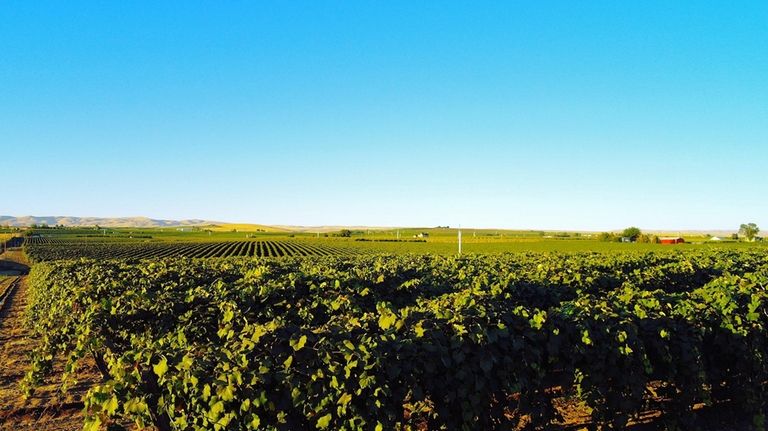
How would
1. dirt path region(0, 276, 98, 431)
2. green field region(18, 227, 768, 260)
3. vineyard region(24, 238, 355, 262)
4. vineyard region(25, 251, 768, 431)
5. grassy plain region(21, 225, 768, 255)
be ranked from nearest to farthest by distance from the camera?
1. vineyard region(25, 251, 768, 431)
2. dirt path region(0, 276, 98, 431)
3. vineyard region(24, 238, 355, 262)
4. green field region(18, 227, 768, 260)
5. grassy plain region(21, 225, 768, 255)

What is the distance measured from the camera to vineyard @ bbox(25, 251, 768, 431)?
367cm

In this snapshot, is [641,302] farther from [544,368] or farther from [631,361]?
[544,368]

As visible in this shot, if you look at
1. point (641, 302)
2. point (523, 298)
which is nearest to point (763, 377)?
point (641, 302)

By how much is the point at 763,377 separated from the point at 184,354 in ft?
23.4

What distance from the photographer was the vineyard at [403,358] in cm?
367

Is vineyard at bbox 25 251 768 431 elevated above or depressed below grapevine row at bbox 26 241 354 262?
above

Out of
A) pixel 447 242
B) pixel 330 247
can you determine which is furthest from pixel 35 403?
pixel 447 242

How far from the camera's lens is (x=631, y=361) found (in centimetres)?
509

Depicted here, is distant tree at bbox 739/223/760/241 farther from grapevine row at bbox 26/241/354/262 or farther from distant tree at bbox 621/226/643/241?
grapevine row at bbox 26/241/354/262

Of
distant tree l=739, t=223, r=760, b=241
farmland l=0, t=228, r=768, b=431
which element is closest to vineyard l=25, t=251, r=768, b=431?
farmland l=0, t=228, r=768, b=431

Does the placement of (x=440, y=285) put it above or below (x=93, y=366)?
above

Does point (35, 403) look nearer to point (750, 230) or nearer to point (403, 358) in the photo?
point (403, 358)

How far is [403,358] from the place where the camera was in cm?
403

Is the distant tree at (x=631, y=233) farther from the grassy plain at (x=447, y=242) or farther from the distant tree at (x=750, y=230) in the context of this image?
the distant tree at (x=750, y=230)
